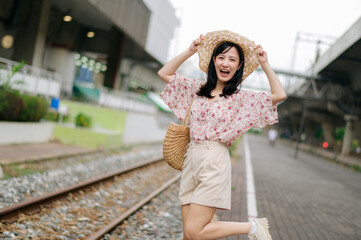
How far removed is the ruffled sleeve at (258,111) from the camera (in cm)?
298

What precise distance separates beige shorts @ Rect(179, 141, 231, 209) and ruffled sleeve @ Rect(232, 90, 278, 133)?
296mm

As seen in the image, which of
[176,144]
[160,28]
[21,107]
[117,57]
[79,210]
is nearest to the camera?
[176,144]

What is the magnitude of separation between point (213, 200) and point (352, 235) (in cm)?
406

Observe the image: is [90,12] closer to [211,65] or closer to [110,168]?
[110,168]

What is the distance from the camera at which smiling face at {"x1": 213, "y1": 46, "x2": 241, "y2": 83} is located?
3.01 meters

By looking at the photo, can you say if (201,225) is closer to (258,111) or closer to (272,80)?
(258,111)

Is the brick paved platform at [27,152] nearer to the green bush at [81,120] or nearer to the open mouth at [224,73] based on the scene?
the green bush at [81,120]

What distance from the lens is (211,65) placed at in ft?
10.5

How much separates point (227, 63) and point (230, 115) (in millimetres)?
444

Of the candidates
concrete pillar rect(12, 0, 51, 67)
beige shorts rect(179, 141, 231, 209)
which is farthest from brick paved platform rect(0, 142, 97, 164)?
concrete pillar rect(12, 0, 51, 67)

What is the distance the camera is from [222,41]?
123 inches

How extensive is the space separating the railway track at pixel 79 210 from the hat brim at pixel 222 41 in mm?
2542

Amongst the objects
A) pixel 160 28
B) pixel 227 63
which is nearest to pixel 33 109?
pixel 227 63

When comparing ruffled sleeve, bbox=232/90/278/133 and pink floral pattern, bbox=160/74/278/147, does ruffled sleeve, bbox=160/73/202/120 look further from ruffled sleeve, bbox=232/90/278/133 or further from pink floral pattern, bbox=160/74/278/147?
ruffled sleeve, bbox=232/90/278/133
